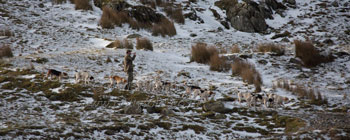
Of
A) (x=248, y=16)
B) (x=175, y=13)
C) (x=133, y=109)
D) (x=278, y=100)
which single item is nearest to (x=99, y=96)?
(x=133, y=109)

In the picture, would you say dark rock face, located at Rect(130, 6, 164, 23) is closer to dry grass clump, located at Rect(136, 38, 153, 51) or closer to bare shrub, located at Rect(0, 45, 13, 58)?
dry grass clump, located at Rect(136, 38, 153, 51)

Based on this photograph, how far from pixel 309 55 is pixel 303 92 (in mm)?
4826

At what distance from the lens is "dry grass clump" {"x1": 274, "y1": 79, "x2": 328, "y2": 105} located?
30.1 ft

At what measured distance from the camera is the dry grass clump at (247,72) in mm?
11238

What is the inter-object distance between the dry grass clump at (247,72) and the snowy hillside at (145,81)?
0.93 feet

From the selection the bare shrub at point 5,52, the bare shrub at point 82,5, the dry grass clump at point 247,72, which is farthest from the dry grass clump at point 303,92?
the bare shrub at point 82,5

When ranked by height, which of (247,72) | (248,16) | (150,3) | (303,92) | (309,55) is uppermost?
(150,3)

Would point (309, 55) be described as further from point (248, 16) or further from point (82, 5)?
point (82, 5)

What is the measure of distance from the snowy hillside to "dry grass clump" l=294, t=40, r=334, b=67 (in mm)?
340

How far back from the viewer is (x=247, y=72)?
→ 1179cm

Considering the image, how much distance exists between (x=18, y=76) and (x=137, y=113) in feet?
17.3

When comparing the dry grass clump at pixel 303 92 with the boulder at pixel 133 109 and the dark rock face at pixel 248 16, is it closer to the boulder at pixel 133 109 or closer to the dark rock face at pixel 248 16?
the boulder at pixel 133 109

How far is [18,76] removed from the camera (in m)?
9.83

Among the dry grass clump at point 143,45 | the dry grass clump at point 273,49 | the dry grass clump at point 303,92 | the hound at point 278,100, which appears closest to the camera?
the hound at point 278,100
